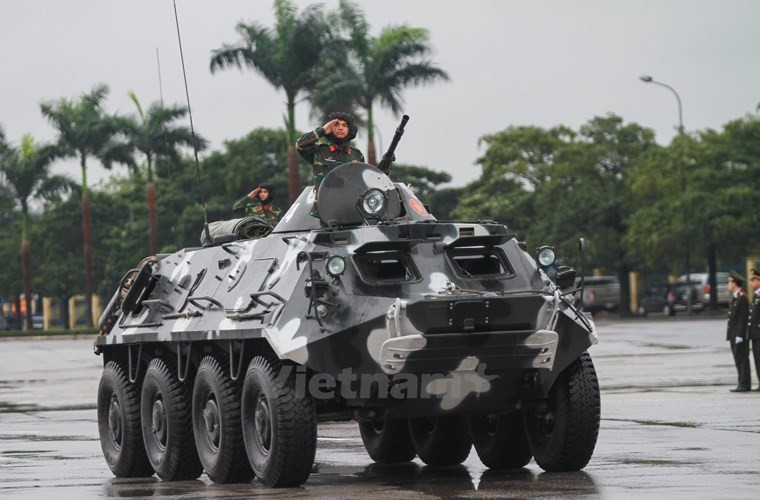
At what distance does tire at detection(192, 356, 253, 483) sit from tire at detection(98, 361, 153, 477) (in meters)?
1.37

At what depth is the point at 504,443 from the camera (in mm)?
13375

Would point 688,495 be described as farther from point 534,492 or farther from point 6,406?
point 6,406

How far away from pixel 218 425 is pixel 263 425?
0.94 metres

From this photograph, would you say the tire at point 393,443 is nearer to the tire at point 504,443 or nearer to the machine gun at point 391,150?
the tire at point 504,443

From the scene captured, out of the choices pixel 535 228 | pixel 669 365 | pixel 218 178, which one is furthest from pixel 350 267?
pixel 218 178

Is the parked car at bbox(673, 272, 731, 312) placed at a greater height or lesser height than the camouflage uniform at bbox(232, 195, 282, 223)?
lesser

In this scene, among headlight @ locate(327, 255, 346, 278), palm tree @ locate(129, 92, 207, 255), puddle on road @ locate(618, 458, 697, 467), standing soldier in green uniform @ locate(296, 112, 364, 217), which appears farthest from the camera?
palm tree @ locate(129, 92, 207, 255)

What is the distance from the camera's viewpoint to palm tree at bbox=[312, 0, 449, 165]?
56812 mm

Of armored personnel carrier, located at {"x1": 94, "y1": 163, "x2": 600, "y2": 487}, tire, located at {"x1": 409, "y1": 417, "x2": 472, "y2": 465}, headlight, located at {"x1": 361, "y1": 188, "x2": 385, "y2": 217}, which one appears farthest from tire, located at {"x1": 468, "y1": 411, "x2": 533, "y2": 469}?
headlight, located at {"x1": 361, "y1": 188, "x2": 385, "y2": 217}

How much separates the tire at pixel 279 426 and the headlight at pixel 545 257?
2.10m

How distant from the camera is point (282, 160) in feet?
277

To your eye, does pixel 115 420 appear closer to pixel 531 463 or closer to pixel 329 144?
pixel 329 144

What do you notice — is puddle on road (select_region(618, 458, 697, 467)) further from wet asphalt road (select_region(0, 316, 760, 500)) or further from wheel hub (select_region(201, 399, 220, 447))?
wheel hub (select_region(201, 399, 220, 447))

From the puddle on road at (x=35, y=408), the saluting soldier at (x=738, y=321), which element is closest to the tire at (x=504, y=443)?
the saluting soldier at (x=738, y=321)
